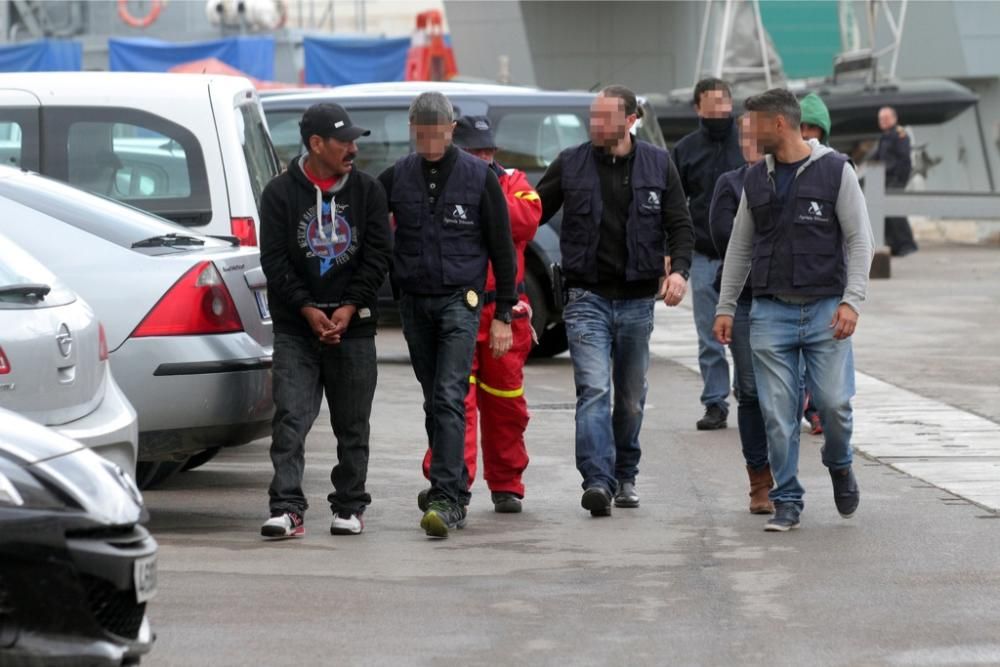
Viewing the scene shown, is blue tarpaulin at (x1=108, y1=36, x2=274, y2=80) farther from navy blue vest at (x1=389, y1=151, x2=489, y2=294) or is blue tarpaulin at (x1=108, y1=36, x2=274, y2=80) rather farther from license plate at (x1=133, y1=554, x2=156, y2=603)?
license plate at (x1=133, y1=554, x2=156, y2=603)

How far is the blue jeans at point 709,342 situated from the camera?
11000 millimetres

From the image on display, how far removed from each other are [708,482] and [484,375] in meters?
1.55

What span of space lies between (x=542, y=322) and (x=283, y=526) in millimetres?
6565

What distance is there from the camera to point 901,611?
623 centimetres

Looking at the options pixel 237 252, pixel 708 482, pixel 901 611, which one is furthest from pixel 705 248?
pixel 901 611

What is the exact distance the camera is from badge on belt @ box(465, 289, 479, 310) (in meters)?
7.74

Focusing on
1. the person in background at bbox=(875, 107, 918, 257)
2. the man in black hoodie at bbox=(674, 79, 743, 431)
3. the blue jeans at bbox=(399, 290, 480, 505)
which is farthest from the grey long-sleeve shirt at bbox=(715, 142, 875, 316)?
the person in background at bbox=(875, 107, 918, 257)

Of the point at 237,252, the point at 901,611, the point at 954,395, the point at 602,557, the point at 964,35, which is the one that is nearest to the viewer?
the point at 901,611

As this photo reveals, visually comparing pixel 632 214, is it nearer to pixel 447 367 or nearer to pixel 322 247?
pixel 447 367

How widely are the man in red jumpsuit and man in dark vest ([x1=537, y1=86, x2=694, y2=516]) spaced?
8.8 inches

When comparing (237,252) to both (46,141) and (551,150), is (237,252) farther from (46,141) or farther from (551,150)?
(551,150)

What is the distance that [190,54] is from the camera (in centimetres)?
3941

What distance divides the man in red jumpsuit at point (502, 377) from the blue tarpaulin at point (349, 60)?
31.0 metres

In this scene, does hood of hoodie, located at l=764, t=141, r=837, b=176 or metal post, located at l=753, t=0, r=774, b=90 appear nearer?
hood of hoodie, located at l=764, t=141, r=837, b=176
